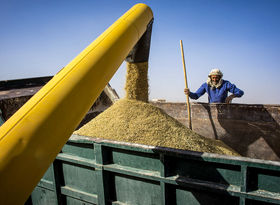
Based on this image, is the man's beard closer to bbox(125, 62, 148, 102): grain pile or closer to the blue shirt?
the blue shirt

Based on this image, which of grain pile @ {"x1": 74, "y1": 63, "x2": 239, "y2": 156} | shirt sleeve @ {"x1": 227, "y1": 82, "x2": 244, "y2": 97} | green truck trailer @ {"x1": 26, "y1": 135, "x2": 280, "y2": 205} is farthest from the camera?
shirt sleeve @ {"x1": 227, "y1": 82, "x2": 244, "y2": 97}

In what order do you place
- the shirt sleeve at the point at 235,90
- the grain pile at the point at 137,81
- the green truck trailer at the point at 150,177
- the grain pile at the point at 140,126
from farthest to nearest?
1. the shirt sleeve at the point at 235,90
2. the grain pile at the point at 137,81
3. the grain pile at the point at 140,126
4. the green truck trailer at the point at 150,177

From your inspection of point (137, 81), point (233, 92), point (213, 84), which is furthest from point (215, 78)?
point (137, 81)

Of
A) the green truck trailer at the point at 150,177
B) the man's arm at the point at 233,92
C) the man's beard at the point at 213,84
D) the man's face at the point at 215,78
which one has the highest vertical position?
the man's face at the point at 215,78

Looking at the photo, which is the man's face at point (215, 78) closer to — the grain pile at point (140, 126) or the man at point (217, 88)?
the man at point (217, 88)

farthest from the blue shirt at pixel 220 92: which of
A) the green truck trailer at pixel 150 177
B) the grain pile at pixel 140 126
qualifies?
the green truck trailer at pixel 150 177

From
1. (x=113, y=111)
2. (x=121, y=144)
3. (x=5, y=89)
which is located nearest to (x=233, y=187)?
(x=121, y=144)

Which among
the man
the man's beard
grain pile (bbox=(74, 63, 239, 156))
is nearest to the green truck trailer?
grain pile (bbox=(74, 63, 239, 156))

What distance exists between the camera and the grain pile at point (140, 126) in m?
2.25

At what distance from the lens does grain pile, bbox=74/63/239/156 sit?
2252 mm

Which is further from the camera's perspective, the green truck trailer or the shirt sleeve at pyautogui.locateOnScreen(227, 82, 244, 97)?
the shirt sleeve at pyautogui.locateOnScreen(227, 82, 244, 97)

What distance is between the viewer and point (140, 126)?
2.47 m

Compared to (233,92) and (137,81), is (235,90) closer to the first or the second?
(233,92)

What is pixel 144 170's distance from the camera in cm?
156
